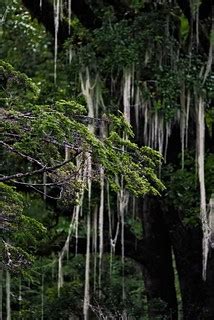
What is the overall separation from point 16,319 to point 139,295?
2.41 m

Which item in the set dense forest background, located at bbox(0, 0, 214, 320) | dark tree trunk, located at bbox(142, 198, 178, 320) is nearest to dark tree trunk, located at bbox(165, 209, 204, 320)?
dense forest background, located at bbox(0, 0, 214, 320)

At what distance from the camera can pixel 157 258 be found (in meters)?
11.2

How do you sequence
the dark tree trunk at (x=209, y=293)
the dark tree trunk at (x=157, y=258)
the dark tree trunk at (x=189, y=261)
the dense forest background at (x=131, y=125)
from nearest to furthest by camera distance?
1. the dense forest background at (x=131, y=125)
2. the dark tree trunk at (x=209, y=293)
3. the dark tree trunk at (x=189, y=261)
4. the dark tree trunk at (x=157, y=258)

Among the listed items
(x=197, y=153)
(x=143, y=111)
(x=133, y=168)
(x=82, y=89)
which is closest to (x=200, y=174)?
(x=197, y=153)

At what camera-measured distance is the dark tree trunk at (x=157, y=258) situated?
11102 millimetres

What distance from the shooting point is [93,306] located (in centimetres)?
936

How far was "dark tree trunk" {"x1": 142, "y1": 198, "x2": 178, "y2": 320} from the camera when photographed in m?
11.1

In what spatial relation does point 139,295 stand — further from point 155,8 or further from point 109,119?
point 109,119

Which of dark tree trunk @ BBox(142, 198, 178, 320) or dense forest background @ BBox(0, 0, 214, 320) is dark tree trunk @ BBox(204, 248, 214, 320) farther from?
dark tree trunk @ BBox(142, 198, 178, 320)

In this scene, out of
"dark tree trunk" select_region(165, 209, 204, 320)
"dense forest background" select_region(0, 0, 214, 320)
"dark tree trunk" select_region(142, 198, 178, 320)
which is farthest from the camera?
"dark tree trunk" select_region(142, 198, 178, 320)

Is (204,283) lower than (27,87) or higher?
lower

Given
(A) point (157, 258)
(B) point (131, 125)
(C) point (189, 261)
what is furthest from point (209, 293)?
(B) point (131, 125)

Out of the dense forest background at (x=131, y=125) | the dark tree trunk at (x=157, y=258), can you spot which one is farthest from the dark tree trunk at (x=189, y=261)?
the dark tree trunk at (x=157, y=258)

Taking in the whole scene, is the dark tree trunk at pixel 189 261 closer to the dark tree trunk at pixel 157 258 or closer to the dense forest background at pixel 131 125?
the dense forest background at pixel 131 125
